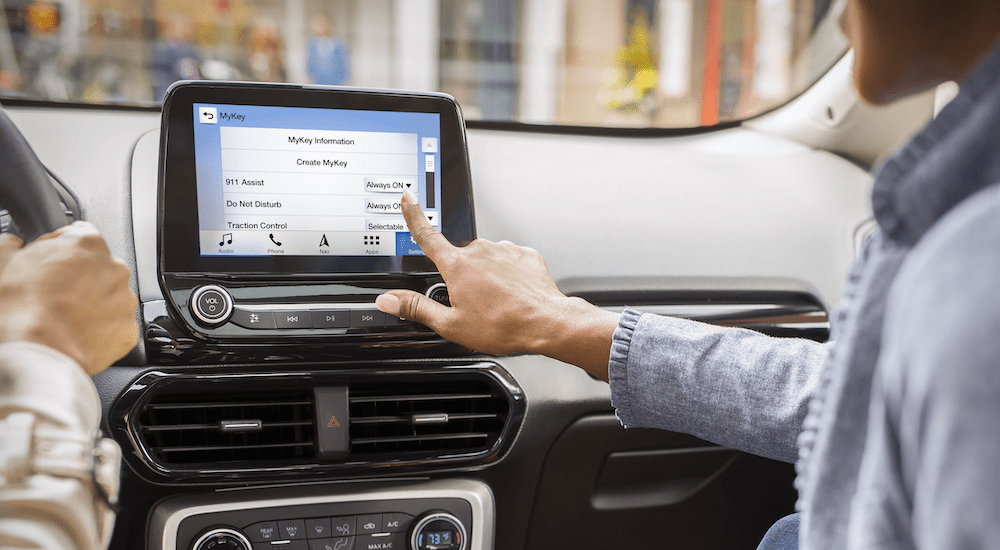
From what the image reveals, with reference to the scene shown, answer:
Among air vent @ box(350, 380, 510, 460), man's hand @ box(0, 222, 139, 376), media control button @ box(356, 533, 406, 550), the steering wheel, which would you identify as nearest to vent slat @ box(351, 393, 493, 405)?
air vent @ box(350, 380, 510, 460)

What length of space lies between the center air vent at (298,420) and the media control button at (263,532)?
78 mm

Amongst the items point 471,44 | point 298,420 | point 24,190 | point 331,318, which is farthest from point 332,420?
point 471,44

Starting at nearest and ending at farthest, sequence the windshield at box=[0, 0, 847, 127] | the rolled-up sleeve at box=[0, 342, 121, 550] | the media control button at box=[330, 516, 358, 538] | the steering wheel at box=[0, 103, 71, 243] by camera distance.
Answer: the rolled-up sleeve at box=[0, 342, 121, 550] → the steering wheel at box=[0, 103, 71, 243] → the media control button at box=[330, 516, 358, 538] → the windshield at box=[0, 0, 847, 127]

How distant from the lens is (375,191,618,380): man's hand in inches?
40.3

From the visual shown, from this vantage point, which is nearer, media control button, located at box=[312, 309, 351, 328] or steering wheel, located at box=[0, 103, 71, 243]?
steering wheel, located at box=[0, 103, 71, 243]

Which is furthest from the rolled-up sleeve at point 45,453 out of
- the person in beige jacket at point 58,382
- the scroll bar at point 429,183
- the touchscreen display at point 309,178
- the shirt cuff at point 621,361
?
the shirt cuff at point 621,361

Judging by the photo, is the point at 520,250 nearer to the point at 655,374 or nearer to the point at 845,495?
the point at 655,374

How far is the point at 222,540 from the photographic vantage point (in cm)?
106

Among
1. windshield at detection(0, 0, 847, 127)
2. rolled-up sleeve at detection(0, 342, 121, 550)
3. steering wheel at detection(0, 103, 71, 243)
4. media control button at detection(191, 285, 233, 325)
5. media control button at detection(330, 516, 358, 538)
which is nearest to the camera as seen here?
rolled-up sleeve at detection(0, 342, 121, 550)

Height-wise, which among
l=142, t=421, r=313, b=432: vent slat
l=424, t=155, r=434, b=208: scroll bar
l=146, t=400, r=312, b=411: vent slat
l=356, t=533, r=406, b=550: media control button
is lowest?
l=356, t=533, r=406, b=550: media control button

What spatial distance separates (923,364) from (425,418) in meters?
0.79

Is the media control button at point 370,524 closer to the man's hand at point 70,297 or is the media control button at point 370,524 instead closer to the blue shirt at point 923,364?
the man's hand at point 70,297

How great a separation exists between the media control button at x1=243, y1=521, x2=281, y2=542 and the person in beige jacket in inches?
7.7

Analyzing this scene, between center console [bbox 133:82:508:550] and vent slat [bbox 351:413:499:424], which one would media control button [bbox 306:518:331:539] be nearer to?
center console [bbox 133:82:508:550]
